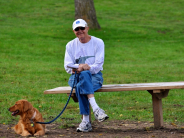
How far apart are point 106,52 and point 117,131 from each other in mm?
10147

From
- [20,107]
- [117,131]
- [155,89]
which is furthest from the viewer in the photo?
[117,131]

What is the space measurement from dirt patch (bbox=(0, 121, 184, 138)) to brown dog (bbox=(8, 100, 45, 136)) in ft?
0.43

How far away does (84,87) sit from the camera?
5246mm

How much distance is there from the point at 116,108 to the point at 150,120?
123cm

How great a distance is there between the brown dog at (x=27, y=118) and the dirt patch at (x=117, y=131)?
13 cm

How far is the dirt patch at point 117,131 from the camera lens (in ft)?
16.9

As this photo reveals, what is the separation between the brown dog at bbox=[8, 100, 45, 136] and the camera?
4969 millimetres

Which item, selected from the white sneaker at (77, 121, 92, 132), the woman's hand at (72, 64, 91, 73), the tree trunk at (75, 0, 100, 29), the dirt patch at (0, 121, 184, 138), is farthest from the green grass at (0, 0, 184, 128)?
the woman's hand at (72, 64, 91, 73)

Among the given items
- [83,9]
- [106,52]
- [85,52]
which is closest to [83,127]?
[85,52]

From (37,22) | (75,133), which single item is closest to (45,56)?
(37,22)

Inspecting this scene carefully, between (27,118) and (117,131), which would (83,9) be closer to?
(117,131)

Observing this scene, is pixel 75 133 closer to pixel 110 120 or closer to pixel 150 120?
pixel 110 120

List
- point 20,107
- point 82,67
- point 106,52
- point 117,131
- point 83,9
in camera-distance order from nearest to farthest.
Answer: point 20,107
point 82,67
point 117,131
point 106,52
point 83,9

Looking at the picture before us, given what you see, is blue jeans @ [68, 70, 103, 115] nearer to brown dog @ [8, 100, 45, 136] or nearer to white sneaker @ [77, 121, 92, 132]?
white sneaker @ [77, 121, 92, 132]
